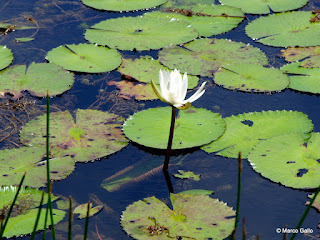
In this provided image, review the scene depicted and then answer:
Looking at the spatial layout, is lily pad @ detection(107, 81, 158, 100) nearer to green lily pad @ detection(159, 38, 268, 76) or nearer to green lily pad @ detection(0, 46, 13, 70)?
green lily pad @ detection(159, 38, 268, 76)

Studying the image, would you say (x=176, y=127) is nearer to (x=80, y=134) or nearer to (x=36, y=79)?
(x=80, y=134)

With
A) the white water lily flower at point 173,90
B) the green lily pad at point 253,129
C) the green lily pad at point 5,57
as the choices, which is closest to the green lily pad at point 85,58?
the green lily pad at point 5,57

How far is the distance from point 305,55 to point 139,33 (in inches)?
70.2

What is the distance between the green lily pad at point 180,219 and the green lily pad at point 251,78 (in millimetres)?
1555

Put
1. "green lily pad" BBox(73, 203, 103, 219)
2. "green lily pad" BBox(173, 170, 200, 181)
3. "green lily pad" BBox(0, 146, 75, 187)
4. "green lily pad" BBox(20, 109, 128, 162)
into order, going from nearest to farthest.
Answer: "green lily pad" BBox(73, 203, 103, 219), "green lily pad" BBox(0, 146, 75, 187), "green lily pad" BBox(173, 170, 200, 181), "green lily pad" BBox(20, 109, 128, 162)

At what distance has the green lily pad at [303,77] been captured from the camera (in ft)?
14.1

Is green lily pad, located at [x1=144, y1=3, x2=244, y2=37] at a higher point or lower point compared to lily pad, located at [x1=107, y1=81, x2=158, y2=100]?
higher

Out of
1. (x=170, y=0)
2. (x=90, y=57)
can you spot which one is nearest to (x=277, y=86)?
(x=90, y=57)

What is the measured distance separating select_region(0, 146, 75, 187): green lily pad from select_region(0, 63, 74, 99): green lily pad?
872mm

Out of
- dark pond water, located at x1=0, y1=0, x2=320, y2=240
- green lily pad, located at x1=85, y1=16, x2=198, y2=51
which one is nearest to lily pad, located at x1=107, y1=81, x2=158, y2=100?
dark pond water, located at x1=0, y1=0, x2=320, y2=240

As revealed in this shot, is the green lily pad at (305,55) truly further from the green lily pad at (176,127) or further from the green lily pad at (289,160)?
the green lily pad at (176,127)

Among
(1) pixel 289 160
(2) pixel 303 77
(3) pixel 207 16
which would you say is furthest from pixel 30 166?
(3) pixel 207 16

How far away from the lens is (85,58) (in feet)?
15.4

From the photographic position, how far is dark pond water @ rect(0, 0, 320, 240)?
2992mm
